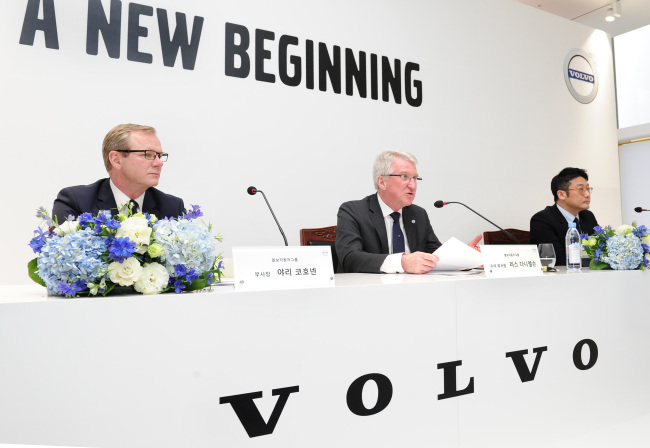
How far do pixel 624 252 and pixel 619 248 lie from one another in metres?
0.02

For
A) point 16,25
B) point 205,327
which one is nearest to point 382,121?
point 16,25

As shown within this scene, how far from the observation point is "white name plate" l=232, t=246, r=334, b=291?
119cm

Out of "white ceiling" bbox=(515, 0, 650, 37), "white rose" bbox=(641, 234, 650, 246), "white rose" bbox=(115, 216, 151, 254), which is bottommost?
"white rose" bbox=(641, 234, 650, 246)

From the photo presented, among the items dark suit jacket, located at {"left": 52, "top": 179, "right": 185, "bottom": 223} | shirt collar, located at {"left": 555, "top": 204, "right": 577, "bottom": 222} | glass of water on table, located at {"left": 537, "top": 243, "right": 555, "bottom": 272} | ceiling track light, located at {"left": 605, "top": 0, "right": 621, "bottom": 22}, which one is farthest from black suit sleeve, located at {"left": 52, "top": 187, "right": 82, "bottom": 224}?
ceiling track light, located at {"left": 605, "top": 0, "right": 621, "bottom": 22}

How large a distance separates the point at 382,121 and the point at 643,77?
3511 millimetres

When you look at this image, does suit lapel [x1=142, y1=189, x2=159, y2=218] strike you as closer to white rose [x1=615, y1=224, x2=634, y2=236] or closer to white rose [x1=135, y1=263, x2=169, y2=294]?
white rose [x1=135, y1=263, x2=169, y2=294]

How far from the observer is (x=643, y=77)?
569 cm

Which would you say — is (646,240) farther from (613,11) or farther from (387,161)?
(613,11)

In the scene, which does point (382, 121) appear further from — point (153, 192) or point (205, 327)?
point (205, 327)

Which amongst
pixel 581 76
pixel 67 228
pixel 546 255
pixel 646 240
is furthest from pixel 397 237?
pixel 581 76

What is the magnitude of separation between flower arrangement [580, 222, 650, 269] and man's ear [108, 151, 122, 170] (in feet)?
6.54

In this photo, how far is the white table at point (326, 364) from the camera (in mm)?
948

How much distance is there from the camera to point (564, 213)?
3504 mm

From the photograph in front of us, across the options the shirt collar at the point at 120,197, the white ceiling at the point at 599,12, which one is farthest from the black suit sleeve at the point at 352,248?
the white ceiling at the point at 599,12
